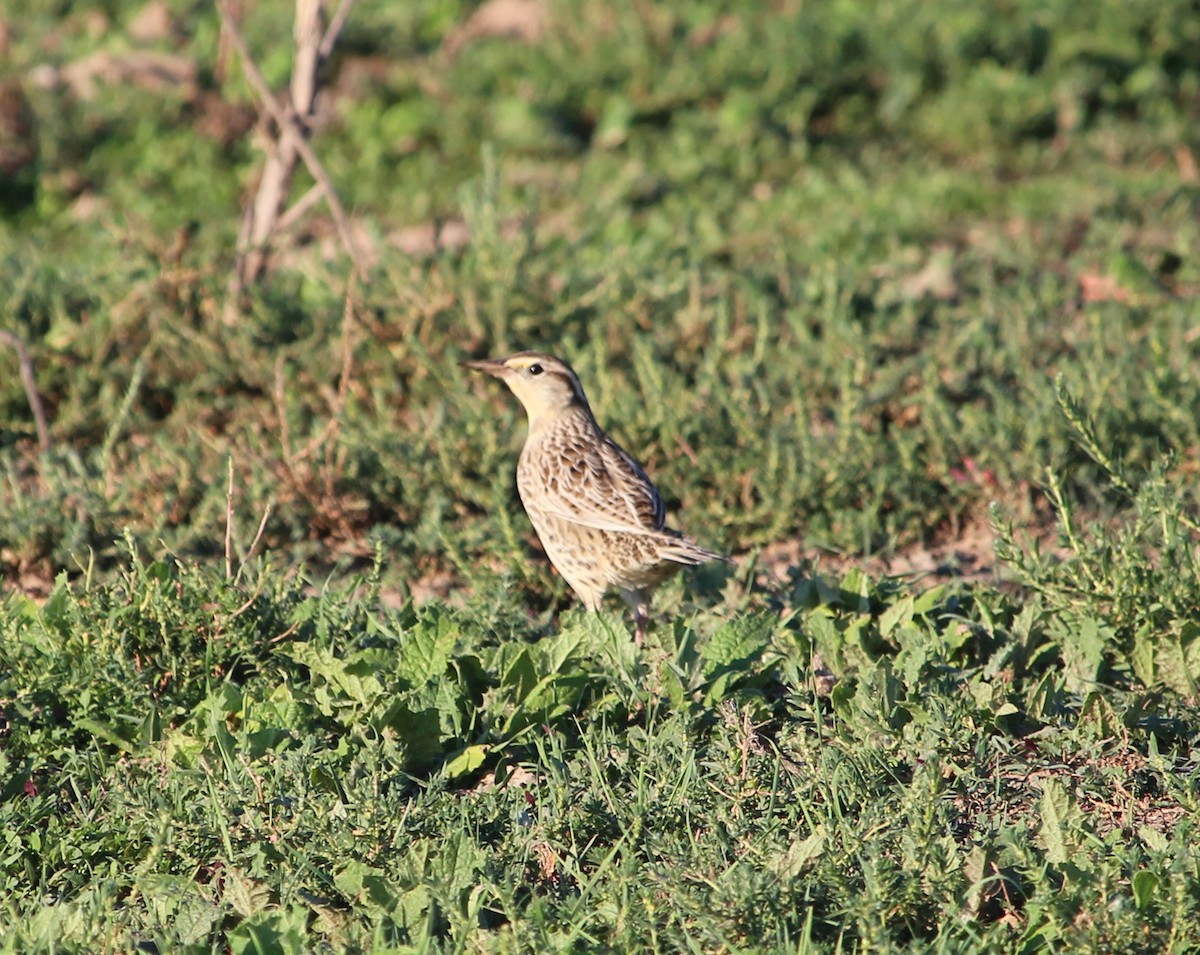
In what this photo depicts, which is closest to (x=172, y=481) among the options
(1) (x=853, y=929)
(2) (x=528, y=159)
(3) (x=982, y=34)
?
(1) (x=853, y=929)

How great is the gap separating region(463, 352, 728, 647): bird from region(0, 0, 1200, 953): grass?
199 millimetres

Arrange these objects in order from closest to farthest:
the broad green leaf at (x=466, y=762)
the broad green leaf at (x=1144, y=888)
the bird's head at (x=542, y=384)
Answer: the broad green leaf at (x=1144, y=888) < the broad green leaf at (x=466, y=762) < the bird's head at (x=542, y=384)

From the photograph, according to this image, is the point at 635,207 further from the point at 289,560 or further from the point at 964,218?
the point at 289,560

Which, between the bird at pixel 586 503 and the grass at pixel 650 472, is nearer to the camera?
the grass at pixel 650 472

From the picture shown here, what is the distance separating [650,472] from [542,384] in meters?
0.79

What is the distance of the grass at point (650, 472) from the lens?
4.23m

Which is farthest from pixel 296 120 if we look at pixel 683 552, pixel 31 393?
pixel 683 552

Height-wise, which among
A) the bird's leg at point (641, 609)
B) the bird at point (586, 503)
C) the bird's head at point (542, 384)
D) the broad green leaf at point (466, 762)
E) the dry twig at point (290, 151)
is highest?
the dry twig at point (290, 151)

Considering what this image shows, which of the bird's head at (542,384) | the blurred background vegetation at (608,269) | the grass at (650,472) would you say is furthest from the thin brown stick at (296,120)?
the bird's head at (542,384)

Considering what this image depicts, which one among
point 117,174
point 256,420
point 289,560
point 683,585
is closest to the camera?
point 683,585

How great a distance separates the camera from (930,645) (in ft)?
16.6

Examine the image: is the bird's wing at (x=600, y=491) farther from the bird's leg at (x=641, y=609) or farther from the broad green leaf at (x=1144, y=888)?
the broad green leaf at (x=1144, y=888)

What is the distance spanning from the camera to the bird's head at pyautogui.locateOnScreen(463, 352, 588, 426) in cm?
629

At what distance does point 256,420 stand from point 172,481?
Answer: 749mm
